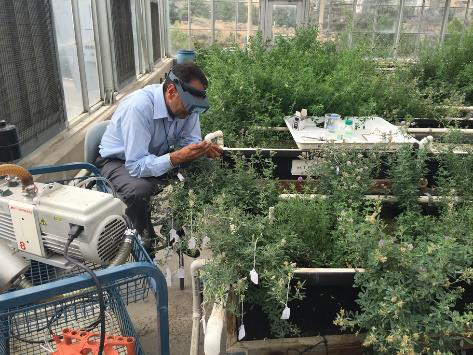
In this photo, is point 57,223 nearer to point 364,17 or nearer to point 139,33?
point 139,33

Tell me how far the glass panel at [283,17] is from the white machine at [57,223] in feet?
27.3

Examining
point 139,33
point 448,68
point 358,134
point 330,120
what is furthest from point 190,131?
point 139,33

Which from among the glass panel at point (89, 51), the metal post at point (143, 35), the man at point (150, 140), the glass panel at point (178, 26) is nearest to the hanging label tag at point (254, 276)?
the man at point (150, 140)

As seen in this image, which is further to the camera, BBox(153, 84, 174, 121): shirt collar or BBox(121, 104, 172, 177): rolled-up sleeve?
BBox(153, 84, 174, 121): shirt collar

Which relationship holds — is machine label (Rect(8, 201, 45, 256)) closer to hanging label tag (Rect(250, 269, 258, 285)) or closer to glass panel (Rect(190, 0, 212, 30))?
hanging label tag (Rect(250, 269, 258, 285))

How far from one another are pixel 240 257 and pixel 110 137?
1290mm

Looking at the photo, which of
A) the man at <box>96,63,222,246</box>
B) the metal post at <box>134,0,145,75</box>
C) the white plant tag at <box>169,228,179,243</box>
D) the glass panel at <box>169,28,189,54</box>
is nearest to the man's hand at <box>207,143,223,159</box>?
the man at <box>96,63,222,246</box>

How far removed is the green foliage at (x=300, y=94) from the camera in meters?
2.82

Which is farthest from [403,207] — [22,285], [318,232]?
[22,285]

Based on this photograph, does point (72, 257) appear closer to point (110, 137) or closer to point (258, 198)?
point (258, 198)

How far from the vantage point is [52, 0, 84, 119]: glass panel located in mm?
3082

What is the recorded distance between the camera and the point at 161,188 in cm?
204

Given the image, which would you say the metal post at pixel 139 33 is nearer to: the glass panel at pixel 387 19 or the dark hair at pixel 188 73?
the dark hair at pixel 188 73

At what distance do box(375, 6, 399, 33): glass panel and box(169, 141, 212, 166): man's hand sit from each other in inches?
311
